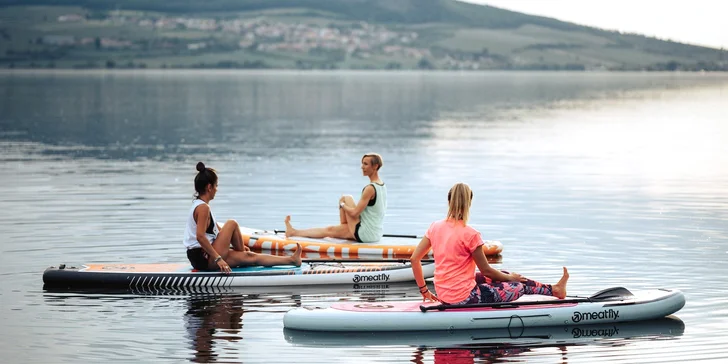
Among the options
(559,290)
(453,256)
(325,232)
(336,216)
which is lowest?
(336,216)

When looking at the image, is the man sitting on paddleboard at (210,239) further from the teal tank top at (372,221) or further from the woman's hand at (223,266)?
the teal tank top at (372,221)

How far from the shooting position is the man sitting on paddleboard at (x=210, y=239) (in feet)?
57.7

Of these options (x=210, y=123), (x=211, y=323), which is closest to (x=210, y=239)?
(x=211, y=323)

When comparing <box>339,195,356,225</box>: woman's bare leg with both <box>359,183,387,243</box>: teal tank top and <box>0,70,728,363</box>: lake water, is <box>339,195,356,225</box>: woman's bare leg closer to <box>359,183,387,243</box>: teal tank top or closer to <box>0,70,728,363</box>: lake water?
<box>359,183,387,243</box>: teal tank top

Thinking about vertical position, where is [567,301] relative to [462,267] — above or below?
below

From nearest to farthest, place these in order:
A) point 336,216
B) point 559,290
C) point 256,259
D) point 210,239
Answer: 1. point 559,290
2. point 210,239
3. point 256,259
4. point 336,216

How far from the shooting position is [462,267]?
14.9 metres

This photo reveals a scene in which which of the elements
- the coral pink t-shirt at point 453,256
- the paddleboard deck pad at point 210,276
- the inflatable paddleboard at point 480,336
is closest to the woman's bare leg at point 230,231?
the paddleboard deck pad at point 210,276

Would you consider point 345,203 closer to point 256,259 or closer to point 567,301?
point 256,259

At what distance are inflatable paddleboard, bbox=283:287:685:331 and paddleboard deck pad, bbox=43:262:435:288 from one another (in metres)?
2.66

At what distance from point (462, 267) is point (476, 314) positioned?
62 cm

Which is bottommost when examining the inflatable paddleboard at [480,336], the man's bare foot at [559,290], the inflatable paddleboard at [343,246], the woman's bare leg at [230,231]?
the inflatable paddleboard at [480,336]

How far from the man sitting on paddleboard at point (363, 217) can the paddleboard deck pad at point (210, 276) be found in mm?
1913

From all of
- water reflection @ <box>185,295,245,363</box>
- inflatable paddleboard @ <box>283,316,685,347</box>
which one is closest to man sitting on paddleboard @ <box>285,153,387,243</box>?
water reflection @ <box>185,295,245,363</box>
